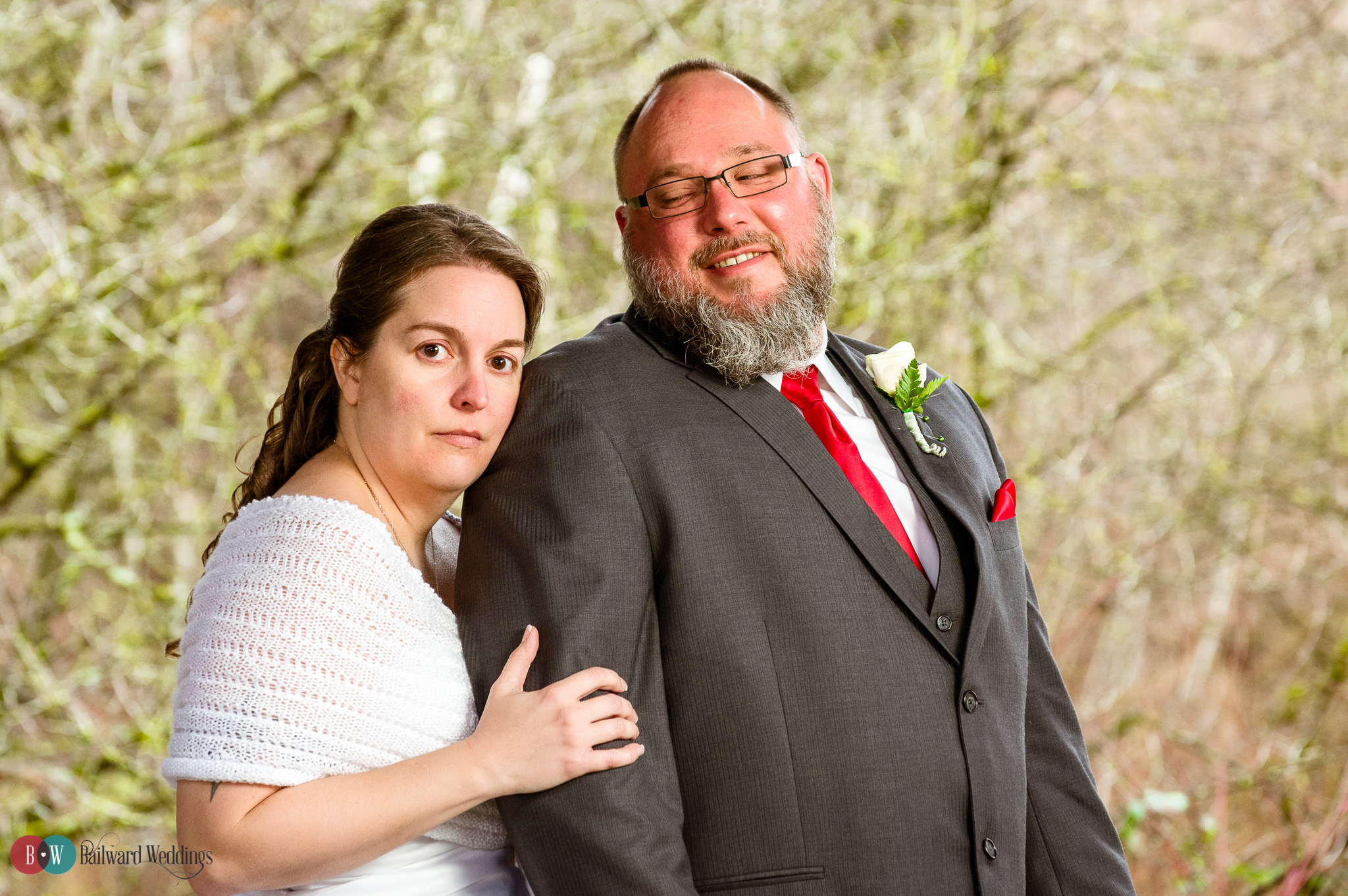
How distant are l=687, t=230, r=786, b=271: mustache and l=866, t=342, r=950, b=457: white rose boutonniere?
32cm

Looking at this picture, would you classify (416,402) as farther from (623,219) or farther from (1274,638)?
(1274,638)

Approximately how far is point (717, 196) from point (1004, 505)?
0.78m

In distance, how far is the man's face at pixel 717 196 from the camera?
6.29 ft

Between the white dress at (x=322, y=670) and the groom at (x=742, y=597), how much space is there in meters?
0.10

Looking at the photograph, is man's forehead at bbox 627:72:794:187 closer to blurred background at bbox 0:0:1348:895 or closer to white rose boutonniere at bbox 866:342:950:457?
white rose boutonniere at bbox 866:342:950:457

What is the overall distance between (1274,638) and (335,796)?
17.0ft

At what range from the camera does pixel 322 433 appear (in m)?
1.94

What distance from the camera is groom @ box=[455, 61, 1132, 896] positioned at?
1586 millimetres

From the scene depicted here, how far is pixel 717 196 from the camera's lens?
1924 millimetres

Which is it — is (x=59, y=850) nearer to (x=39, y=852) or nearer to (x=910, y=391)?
(x=39, y=852)

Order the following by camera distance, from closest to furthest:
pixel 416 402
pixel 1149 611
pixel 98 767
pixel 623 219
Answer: pixel 416 402 < pixel 623 219 < pixel 98 767 < pixel 1149 611

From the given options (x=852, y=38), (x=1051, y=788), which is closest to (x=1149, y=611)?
(x=852, y=38)

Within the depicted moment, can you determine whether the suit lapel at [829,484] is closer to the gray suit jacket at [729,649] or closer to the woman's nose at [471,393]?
the gray suit jacket at [729,649]

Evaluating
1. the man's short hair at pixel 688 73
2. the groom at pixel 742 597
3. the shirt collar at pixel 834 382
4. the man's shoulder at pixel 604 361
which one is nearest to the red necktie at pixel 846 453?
the groom at pixel 742 597
